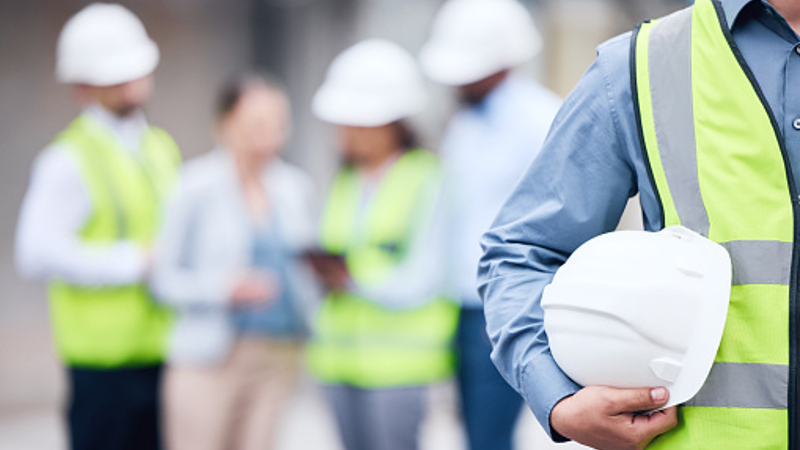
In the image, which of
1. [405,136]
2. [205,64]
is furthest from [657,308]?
[205,64]

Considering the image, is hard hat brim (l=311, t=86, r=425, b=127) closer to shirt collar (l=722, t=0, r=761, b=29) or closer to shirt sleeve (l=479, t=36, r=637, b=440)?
shirt sleeve (l=479, t=36, r=637, b=440)

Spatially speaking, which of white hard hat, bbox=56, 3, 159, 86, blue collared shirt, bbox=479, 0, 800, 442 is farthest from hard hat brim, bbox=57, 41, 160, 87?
blue collared shirt, bbox=479, 0, 800, 442

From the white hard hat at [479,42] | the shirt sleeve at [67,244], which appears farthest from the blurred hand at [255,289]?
the white hard hat at [479,42]

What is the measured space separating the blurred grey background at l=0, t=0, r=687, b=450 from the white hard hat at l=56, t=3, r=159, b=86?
376 centimetres

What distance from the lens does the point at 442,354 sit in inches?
203

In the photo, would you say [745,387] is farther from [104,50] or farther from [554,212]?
[104,50]

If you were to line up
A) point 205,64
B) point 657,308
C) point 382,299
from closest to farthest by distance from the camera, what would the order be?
point 657,308 < point 382,299 < point 205,64

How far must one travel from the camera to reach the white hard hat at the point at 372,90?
5660mm

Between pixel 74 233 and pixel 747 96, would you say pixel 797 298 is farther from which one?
pixel 74 233

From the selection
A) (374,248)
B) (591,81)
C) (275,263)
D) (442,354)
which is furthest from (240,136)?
(591,81)

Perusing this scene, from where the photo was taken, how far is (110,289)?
17.8ft

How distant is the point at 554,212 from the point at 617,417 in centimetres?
39

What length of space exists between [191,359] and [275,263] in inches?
22.6

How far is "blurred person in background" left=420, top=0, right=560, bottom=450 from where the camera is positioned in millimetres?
5035
